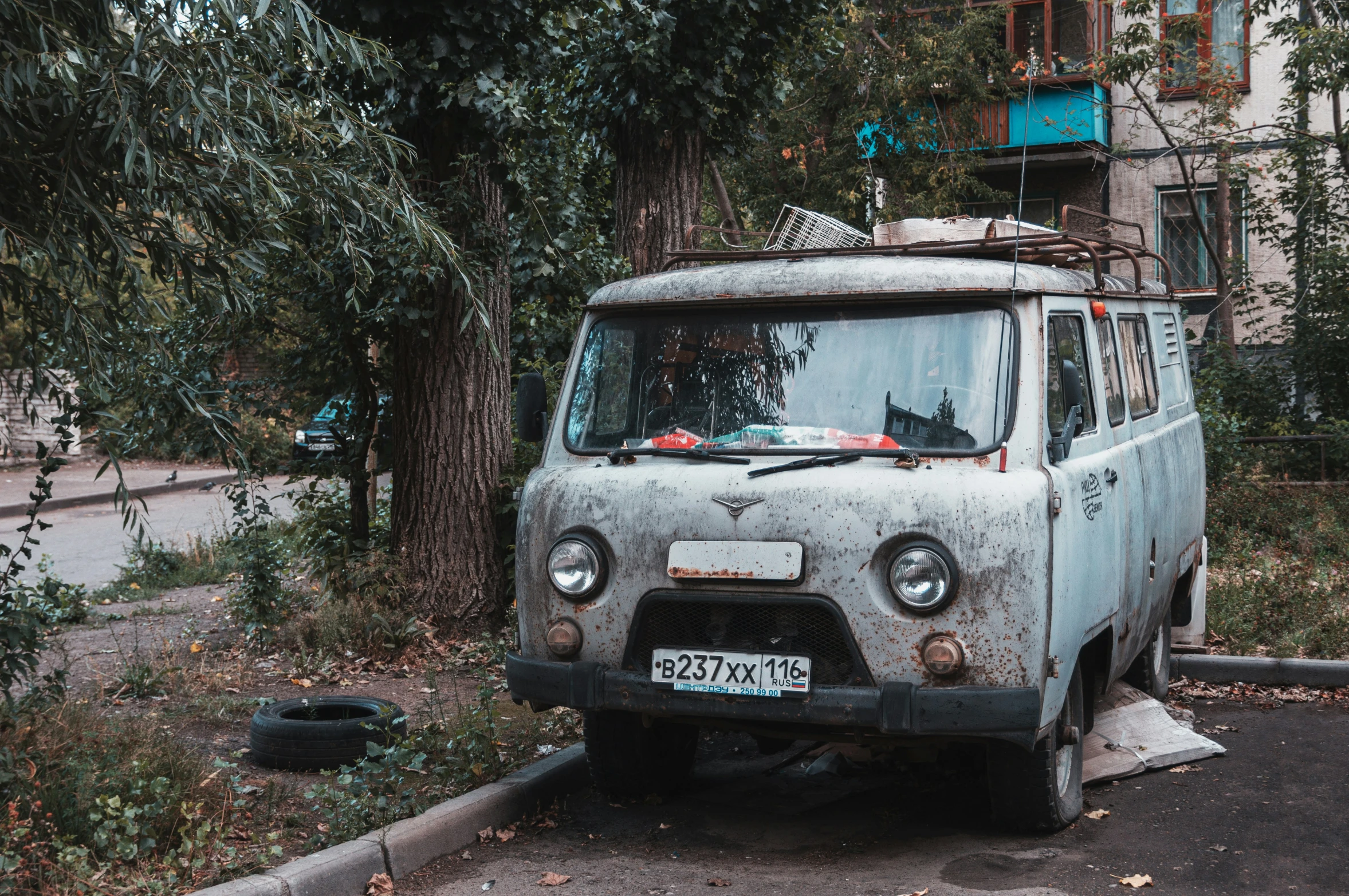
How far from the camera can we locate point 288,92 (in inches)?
197

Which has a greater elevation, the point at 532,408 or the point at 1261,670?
the point at 532,408

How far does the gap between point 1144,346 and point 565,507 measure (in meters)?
3.58

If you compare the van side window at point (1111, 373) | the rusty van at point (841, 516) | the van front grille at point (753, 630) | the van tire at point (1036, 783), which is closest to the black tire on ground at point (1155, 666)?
the rusty van at point (841, 516)

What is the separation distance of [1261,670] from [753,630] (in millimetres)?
4293

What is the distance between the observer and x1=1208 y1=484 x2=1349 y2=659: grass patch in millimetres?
7957

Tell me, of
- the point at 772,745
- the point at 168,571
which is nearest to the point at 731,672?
the point at 772,745

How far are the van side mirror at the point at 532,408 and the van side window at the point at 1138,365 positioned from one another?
2774mm

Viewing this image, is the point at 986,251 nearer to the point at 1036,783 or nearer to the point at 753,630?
the point at 753,630

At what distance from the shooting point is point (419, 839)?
189 inches

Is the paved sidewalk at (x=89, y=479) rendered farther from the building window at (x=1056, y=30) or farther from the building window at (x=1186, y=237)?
the building window at (x=1186, y=237)

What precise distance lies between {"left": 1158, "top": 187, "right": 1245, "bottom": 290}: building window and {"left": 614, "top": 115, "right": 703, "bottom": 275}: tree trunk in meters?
13.1

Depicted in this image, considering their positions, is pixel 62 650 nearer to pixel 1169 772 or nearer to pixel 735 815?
pixel 735 815

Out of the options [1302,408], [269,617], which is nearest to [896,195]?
[1302,408]

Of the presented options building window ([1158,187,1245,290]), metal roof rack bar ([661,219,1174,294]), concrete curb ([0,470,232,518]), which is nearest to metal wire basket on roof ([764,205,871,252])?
metal roof rack bar ([661,219,1174,294])
